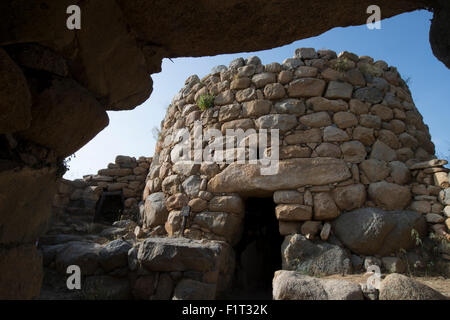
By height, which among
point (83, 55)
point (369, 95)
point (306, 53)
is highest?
point (306, 53)

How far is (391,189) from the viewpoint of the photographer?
3688 mm

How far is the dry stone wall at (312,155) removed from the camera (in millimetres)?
3686

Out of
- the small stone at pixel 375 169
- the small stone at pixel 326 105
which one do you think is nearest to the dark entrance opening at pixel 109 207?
the small stone at pixel 326 105

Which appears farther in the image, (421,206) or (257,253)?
(257,253)

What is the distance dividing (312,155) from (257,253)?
193 cm

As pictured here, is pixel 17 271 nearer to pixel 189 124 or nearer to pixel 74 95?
pixel 74 95

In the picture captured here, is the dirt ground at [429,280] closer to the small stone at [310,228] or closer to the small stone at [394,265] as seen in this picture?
the small stone at [394,265]

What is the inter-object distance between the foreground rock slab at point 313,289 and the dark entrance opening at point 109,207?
15.0ft

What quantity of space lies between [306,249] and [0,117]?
131 inches

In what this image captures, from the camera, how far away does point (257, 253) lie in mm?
4738

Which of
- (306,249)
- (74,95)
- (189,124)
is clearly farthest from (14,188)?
(189,124)

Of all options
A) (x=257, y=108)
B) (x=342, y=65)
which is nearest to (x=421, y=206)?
(x=342, y=65)

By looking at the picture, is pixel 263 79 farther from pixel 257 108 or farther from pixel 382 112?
pixel 382 112

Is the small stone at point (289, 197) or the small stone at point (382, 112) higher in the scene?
the small stone at point (382, 112)
